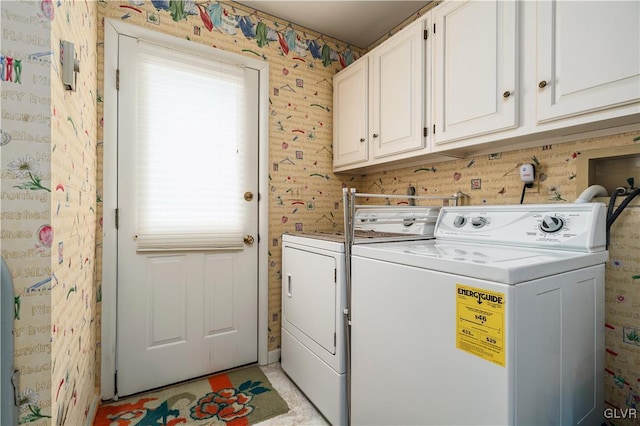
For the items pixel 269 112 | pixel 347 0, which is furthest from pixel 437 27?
pixel 269 112

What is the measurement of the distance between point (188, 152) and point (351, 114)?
123 centimetres

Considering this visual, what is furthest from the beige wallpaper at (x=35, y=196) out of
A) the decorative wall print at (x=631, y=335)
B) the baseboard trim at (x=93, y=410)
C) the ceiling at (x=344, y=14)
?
the decorative wall print at (x=631, y=335)

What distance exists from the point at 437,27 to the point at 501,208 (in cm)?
106

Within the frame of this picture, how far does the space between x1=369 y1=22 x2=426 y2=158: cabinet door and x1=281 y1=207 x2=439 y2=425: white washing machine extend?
445 mm

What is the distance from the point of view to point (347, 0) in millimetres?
2035

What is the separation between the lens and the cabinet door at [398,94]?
1.75 m

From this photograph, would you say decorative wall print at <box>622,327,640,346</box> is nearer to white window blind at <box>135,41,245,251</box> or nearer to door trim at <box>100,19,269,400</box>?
white window blind at <box>135,41,245,251</box>

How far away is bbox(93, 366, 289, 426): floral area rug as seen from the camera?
158 centimetres

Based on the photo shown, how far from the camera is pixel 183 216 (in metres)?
1.92

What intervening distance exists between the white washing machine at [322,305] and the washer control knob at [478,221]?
0.93 ft

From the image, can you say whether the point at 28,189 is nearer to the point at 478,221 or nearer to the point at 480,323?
the point at 480,323

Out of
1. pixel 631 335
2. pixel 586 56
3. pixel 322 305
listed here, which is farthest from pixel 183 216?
pixel 631 335

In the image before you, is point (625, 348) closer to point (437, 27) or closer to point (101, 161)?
point (437, 27)

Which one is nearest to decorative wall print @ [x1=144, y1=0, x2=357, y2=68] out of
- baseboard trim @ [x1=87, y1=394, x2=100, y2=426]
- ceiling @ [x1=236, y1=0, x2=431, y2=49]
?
ceiling @ [x1=236, y1=0, x2=431, y2=49]
